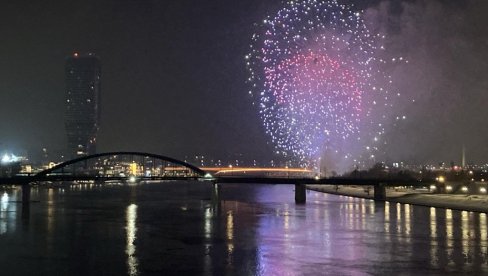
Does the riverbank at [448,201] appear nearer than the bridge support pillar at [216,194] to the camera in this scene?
Yes

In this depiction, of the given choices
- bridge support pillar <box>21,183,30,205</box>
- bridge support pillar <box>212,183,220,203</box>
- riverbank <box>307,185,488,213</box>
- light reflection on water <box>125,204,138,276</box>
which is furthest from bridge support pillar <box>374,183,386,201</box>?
bridge support pillar <box>21,183,30,205</box>

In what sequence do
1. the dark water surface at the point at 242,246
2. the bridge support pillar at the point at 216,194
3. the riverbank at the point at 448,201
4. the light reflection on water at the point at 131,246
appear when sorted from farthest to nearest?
the bridge support pillar at the point at 216,194
the riverbank at the point at 448,201
the light reflection on water at the point at 131,246
the dark water surface at the point at 242,246

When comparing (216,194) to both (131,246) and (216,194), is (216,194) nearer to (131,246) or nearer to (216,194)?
(216,194)

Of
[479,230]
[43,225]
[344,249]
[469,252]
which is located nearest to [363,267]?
[344,249]

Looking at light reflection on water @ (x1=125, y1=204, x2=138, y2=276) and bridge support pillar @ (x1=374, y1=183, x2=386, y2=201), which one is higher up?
bridge support pillar @ (x1=374, y1=183, x2=386, y2=201)

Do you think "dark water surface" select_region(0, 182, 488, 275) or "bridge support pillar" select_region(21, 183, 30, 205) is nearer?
"dark water surface" select_region(0, 182, 488, 275)

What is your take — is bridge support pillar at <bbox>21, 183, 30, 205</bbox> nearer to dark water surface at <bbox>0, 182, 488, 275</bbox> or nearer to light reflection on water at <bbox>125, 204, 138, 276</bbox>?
dark water surface at <bbox>0, 182, 488, 275</bbox>

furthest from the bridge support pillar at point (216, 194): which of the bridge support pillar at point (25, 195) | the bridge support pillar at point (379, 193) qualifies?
the bridge support pillar at point (379, 193)

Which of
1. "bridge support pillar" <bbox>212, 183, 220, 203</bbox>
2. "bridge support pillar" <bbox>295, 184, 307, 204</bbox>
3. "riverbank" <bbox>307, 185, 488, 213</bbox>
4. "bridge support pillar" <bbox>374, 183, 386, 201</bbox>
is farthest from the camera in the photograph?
"bridge support pillar" <bbox>374, 183, 386, 201</bbox>

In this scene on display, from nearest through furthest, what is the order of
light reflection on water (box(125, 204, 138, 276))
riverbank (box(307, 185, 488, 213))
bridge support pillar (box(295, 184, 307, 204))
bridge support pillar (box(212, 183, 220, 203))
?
light reflection on water (box(125, 204, 138, 276)), riverbank (box(307, 185, 488, 213)), bridge support pillar (box(212, 183, 220, 203)), bridge support pillar (box(295, 184, 307, 204))

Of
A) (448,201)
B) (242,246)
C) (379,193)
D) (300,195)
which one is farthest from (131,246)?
(379,193)

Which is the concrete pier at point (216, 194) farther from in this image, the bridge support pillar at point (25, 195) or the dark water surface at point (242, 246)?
the dark water surface at point (242, 246)

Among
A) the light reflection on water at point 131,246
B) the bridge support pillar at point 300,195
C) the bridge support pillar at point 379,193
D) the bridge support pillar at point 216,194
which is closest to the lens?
the light reflection on water at point 131,246
